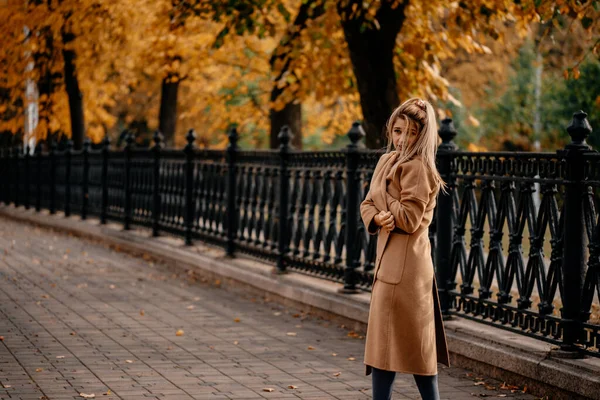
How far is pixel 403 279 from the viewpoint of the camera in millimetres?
5539

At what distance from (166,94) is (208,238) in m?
11.5

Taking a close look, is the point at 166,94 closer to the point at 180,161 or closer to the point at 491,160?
the point at 180,161

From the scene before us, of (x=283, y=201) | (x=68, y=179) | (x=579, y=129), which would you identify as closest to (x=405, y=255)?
(x=579, y=129)

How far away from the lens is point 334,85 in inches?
668

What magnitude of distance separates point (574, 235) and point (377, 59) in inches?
277

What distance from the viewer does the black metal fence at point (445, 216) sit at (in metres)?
6.99

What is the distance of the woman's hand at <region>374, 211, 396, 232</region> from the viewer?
5480 mm

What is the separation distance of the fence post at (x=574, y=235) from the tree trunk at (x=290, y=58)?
294 inches

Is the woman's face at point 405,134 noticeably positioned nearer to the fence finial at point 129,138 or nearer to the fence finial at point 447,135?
the fence finial at point 447,135

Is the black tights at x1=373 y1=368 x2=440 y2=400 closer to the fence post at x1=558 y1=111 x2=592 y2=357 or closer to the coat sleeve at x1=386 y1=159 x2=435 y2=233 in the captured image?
the coat sleeve at x1=386 y1=159 x2=435 y2=233

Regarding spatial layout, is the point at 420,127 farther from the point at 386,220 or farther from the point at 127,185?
the point at 127,185

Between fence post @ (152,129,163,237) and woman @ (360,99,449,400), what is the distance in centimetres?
1145

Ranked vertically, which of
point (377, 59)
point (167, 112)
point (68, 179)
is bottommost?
point (68, 179)

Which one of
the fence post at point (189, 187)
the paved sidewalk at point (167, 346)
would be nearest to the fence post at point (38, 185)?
the fence post at point (189, 187)
